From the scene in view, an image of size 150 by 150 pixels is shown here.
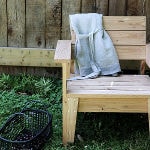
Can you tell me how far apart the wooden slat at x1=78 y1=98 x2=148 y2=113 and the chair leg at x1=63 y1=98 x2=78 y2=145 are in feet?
0.17

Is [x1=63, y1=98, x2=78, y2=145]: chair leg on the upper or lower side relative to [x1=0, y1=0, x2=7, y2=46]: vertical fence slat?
lower

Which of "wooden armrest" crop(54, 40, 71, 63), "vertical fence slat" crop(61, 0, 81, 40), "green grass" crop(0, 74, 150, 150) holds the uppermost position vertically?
"vertical fence slat" crop(61, 0, 81, 40)

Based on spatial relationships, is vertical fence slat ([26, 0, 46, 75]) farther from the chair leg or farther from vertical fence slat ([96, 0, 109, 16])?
the chair leg

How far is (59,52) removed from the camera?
9.91ft

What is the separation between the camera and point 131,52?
143 inches

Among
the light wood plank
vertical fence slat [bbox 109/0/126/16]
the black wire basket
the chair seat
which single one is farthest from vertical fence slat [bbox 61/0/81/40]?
the light wood plank

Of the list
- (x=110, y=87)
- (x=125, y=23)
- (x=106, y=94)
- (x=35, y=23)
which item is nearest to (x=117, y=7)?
(x=125, y=23)

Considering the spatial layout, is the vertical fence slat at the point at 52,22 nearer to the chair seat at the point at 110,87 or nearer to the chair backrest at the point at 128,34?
the chair backrest at the point at 128,34

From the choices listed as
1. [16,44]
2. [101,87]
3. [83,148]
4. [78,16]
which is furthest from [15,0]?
[83,148]

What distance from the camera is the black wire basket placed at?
9.46ft

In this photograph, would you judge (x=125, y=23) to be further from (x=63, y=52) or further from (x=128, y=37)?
(x=63, y=52)

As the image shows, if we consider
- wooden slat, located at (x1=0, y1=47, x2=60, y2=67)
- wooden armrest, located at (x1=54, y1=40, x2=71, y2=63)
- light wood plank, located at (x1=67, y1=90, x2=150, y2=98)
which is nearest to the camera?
wooden armrest, located at (x1=54, y1=40, x2=71, y2=63)

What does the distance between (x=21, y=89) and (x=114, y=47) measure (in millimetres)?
1124

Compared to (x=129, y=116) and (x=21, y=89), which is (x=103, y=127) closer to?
(x=129, y=116)
